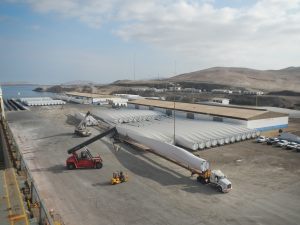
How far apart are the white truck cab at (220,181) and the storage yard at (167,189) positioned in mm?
541

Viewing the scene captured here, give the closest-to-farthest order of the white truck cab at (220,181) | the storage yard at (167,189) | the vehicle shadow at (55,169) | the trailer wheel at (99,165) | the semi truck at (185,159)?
the storage yard at (167,189)
the white truck cab at (220,181)
the semi truck at (185,159)
the vehicle shadow at (55,169)
the trailer wheel at (99,165)

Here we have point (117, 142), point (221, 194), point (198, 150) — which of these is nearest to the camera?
point (221, 194)

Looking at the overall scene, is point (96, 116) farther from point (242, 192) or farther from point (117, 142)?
point (242, 192)

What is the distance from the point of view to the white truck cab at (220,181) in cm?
2531

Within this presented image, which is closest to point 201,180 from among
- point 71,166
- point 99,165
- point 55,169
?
point 99,165

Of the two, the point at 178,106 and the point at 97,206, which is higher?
the point at 178,106

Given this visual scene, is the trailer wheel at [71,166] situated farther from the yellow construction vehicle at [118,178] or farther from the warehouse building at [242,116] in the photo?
the warehouse building at [242,116]

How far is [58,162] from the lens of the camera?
1372 inches

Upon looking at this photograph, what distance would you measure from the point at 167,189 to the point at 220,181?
4.78 meters

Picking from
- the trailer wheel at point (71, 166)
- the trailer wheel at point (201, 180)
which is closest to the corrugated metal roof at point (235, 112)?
the trailer wheel at point (201, 180)

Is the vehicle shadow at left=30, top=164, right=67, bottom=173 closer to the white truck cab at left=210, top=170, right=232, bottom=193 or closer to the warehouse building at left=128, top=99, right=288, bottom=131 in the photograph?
the white truck cab at left=210, top=170, right=232, bottom=193

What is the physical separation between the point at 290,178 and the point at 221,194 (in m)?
8.67

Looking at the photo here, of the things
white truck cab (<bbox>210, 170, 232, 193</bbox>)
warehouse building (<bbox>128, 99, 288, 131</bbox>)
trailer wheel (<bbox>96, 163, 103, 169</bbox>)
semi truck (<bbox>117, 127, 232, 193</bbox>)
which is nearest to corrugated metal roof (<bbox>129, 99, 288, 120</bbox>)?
warehouse building (<bbox>128, 99, 288, 131</bbox>)

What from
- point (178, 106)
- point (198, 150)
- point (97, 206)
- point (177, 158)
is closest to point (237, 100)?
point (178, 106)
